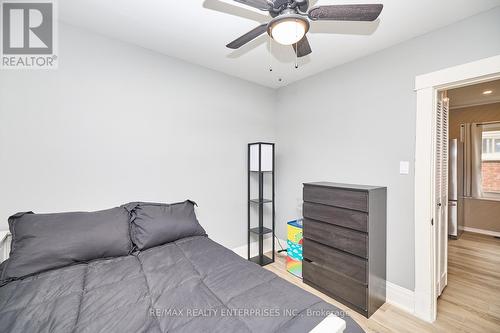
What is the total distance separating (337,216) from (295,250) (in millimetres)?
811

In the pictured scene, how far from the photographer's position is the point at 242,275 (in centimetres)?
138

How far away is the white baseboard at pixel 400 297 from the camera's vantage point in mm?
2018

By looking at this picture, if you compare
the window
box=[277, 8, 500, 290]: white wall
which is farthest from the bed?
the window

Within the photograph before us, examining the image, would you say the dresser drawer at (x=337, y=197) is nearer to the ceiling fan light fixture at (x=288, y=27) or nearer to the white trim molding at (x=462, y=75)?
the white trim molding at (x=462, y=75)

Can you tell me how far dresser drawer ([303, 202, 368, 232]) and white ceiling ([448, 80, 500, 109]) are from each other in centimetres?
281

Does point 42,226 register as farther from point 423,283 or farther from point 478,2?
point 478,2

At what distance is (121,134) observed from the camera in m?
2.13

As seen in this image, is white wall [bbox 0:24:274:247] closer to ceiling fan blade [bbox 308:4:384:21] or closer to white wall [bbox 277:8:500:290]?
white wall [bbox 277:8:500:290]

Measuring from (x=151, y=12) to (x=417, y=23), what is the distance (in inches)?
84.7

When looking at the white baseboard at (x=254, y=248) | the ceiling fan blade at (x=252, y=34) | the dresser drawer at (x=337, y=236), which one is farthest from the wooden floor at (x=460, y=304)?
the ceiling fan blade at (x=252, y=34)

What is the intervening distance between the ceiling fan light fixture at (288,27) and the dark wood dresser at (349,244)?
143cm

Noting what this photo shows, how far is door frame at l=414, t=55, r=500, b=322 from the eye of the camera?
190 centimetres

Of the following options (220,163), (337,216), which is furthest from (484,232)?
(220,163)

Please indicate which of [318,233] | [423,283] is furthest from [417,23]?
[423,283]
